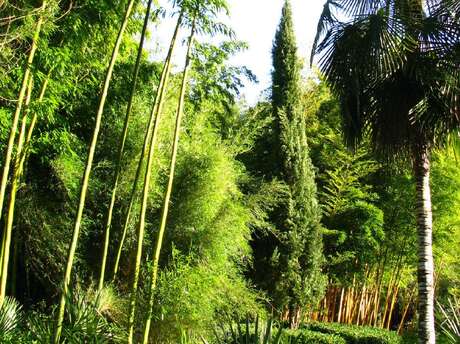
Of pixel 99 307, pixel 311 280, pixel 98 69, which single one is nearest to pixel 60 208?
pixel 98 69

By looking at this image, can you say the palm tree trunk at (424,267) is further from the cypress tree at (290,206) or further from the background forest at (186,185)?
the cypress tree at (290,206)

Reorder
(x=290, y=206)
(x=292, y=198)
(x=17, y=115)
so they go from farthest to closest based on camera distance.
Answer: (x=292, y=198) → (x=290, y=206) → (x=17, y=115)

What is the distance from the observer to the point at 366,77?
4680 millimetres

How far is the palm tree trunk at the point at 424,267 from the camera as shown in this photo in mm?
4141

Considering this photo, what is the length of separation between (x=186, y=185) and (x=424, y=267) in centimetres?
285

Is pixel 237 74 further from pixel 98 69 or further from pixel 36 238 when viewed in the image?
pixel 36 238

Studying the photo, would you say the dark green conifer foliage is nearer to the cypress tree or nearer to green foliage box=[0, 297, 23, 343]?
the cypress tree

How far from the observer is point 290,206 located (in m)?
8.55

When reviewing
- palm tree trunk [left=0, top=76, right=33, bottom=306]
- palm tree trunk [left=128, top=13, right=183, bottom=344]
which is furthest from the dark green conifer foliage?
palm tree trunk [left=0, top=76, right=33, bottom=306]

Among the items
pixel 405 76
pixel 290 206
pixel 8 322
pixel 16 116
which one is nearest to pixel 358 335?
pixel 290 206

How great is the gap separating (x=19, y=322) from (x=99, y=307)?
652 millimetres

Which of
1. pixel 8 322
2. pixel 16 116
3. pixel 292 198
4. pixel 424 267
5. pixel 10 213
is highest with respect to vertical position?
pixel 292 198

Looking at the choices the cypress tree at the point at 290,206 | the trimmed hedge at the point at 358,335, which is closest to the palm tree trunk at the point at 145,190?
the cypress tree at the point at 290,206

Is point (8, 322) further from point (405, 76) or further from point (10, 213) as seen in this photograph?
point (405, 76)
